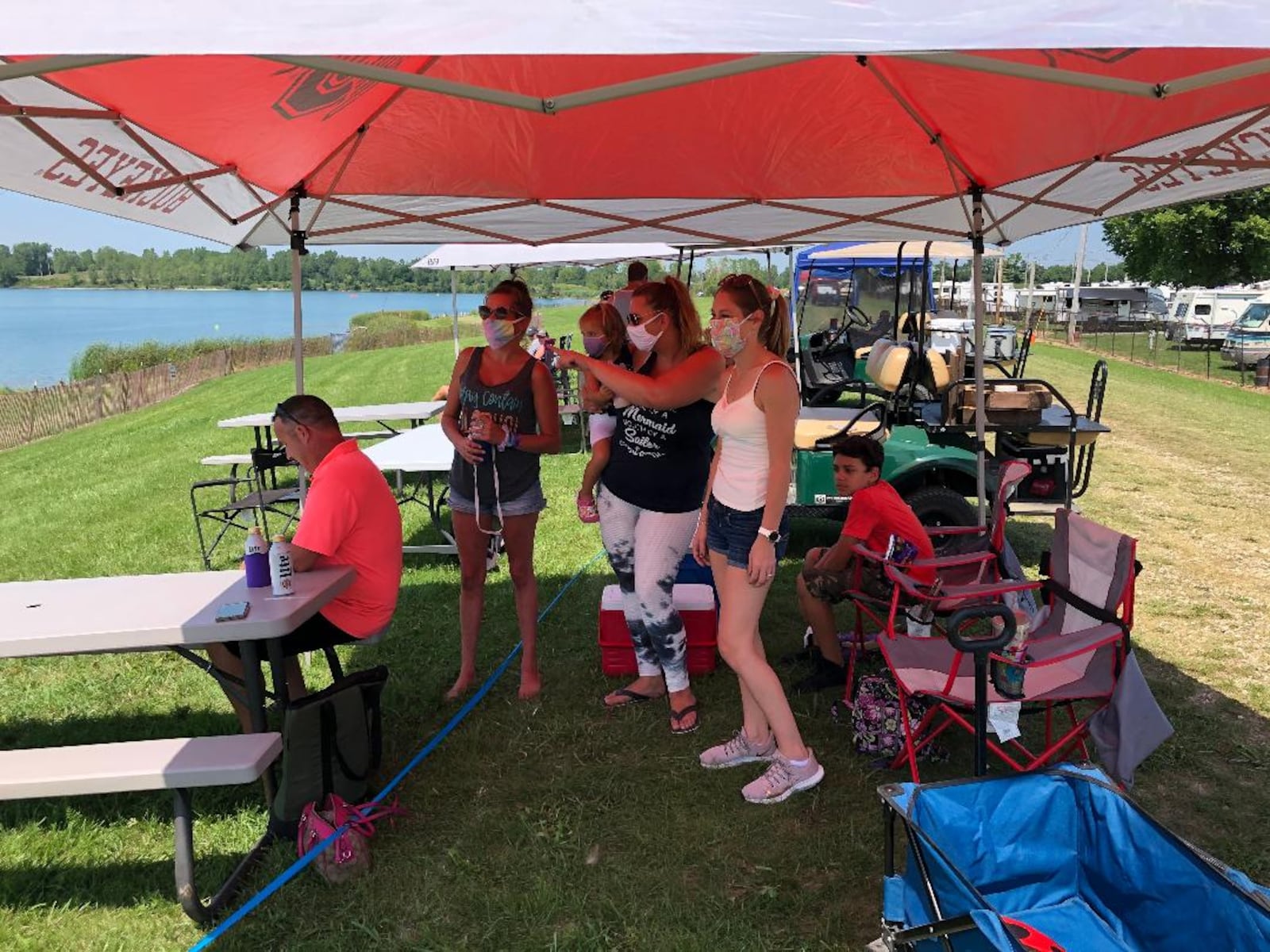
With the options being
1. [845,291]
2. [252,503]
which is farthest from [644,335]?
[845,291]

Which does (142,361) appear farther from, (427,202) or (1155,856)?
(1155,856)

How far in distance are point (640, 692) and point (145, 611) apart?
2.09 meters

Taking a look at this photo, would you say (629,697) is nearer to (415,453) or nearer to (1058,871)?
(1058,871)

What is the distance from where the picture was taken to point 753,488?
9.97 feet

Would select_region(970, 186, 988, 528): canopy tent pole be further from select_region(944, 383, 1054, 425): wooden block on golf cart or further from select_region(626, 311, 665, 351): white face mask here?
select_region(626, 311, 665, 351): white face mask

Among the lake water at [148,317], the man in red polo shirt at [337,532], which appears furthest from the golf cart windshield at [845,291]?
the lake water at [148,317]

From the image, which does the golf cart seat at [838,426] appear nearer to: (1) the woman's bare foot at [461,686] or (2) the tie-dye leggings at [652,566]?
(2) the tie-dye leggings at [652,566]

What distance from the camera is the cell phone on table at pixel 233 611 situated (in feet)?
9.15

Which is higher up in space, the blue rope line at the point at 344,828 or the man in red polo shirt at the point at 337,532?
the man in red polo shirt at the point at 337,532

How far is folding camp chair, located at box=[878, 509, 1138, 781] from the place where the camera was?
2.85 metres

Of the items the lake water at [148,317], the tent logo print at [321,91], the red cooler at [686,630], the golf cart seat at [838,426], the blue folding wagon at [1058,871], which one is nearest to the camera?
the blue folding wagon at [1058,871]

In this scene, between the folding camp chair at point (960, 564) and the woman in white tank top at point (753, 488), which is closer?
the woman in white tank top at point (753, 488)

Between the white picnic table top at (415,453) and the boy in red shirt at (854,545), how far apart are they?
8.86ft

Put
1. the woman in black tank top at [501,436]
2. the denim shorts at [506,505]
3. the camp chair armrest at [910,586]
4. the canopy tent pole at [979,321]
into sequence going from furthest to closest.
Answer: the canopy tent pole at [979,321], the denim shorts at [506,505], the woman in black tank top at [501,436], the camp chair armrest at [910,586]
